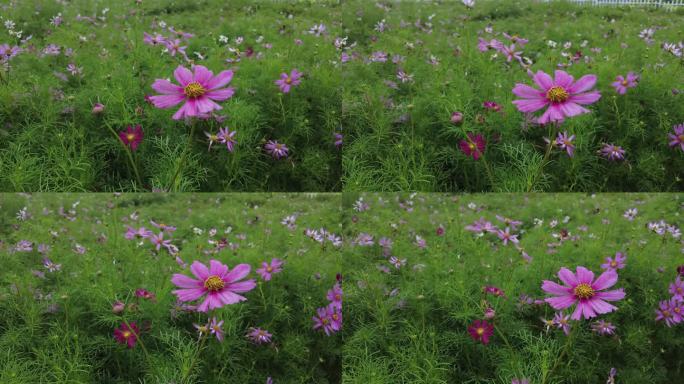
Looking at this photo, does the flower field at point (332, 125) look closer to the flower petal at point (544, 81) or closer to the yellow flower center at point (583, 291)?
the flower petal at point (544, 81)

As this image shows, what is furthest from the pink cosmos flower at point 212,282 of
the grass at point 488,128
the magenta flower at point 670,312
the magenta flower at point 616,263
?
the magenta flower at point 670,312

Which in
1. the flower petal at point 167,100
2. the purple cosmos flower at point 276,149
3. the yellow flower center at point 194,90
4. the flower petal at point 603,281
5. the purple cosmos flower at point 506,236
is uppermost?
the yellow flower center at point 194,90

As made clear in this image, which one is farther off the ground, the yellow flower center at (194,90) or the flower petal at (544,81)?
the flower petal at (544,81)

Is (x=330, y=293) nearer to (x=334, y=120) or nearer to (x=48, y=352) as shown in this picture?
(x=334, y=120)

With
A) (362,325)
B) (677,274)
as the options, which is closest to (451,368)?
(362,325)

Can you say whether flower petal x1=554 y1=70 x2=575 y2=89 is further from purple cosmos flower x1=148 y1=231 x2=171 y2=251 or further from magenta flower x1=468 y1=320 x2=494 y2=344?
purple cosmos flower x1=148 y1=231 x2=171 y2=251

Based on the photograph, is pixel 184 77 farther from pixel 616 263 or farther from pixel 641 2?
pixel 641 2

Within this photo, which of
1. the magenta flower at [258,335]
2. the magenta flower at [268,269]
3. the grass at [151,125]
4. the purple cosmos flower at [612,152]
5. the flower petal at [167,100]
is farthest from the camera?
the purple cosmos flower at [612,152]
